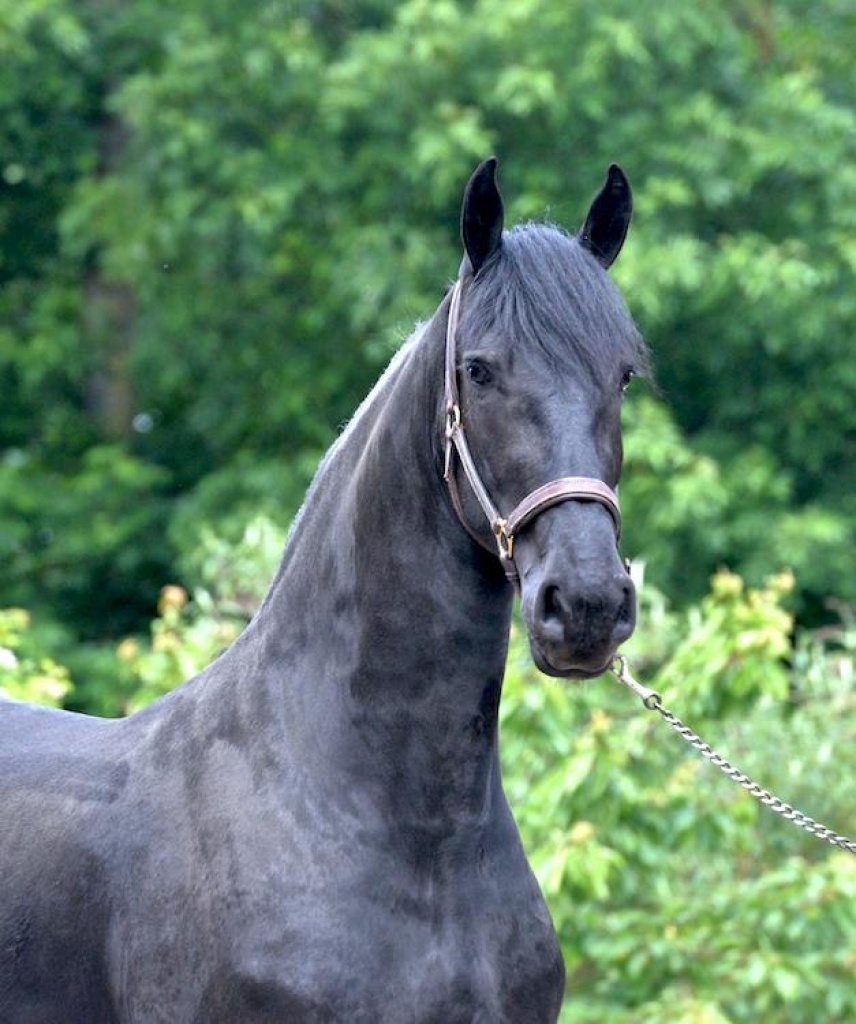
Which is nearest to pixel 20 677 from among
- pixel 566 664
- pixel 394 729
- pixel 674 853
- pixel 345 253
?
pixel 674 853

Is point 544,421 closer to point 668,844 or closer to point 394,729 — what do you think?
point 394,729

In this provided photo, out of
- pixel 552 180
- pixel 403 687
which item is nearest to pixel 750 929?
pixel 403 687

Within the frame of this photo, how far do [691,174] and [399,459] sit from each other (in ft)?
29.7

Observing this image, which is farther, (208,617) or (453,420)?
(208,617)

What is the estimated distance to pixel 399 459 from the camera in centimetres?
277

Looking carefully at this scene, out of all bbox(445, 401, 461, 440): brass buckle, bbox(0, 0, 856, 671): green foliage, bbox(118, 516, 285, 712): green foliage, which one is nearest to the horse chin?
bbox(445, 401, 461, 440): brass buckle

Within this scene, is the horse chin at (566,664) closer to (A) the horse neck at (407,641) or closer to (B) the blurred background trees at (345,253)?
(A) the horse neck at (407,641)

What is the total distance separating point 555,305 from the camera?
2.63 metres

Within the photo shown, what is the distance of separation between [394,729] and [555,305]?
72 cm

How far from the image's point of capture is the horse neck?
270 centimetres

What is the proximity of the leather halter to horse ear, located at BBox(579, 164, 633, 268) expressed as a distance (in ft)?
0.98

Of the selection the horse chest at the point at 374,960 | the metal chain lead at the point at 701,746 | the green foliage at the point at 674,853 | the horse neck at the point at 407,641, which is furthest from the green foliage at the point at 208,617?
the horse chest at the point at 374,960

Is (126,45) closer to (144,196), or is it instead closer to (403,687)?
(144,196)

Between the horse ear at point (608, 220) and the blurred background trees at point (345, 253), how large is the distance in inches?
207
